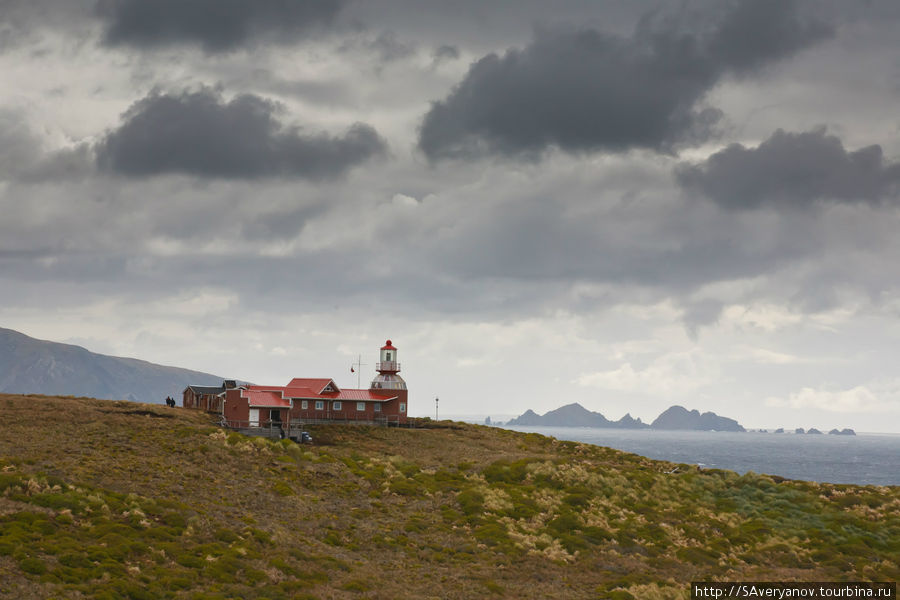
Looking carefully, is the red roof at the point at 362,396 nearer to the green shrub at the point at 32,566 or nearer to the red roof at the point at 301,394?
the red roof at the point at 301,394

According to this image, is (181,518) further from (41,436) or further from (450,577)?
(41,436)

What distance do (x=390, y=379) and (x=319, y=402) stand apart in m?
11.1

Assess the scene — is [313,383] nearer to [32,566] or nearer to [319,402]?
[319,402]

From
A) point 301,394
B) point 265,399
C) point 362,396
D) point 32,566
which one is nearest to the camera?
point 32,566

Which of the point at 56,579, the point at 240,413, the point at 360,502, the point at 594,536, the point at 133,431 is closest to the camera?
the point at 56,579

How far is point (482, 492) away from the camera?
58.6 m

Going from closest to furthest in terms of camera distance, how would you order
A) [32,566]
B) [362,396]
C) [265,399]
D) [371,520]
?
[32,566] < [371,520] < [265,399] < [362,396]

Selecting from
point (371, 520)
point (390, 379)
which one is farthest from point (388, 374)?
point (371, 520)

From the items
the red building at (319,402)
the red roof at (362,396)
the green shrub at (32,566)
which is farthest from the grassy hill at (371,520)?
the red roof at (362,396)

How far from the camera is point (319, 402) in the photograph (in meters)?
95.1

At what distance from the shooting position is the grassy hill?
3597cm

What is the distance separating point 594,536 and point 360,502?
17.4 meters

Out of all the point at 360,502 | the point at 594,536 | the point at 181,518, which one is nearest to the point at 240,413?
the point at 360,502

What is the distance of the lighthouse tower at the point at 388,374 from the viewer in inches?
3969
